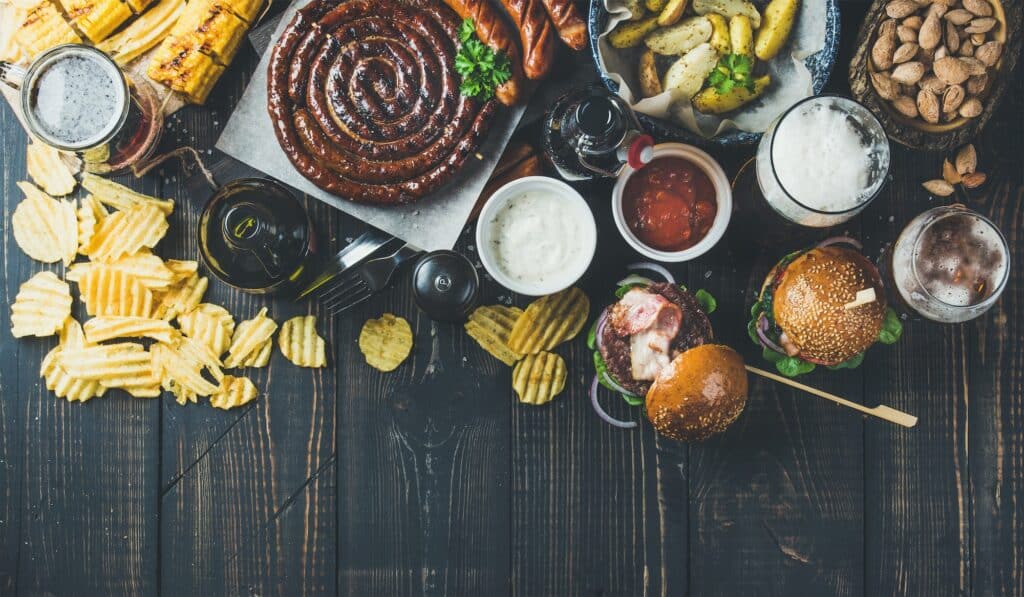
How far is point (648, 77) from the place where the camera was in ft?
6.79

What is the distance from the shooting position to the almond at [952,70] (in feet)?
6.56

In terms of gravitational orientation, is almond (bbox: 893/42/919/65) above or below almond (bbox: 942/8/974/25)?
below

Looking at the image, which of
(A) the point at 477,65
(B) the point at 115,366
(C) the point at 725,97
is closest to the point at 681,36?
(C) the point at 725,97

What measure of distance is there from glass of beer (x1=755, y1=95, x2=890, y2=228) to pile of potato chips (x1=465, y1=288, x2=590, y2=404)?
2.09 ft

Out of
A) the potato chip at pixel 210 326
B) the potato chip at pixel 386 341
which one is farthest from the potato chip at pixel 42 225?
the potato chip at pixel 386 341

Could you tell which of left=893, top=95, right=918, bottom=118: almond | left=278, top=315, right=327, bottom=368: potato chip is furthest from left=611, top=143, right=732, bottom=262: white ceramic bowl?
left=278, top=315, right=327, bottom=368: potato chip

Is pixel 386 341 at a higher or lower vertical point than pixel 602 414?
higher

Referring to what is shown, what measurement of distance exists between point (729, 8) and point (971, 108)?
2.23 feet

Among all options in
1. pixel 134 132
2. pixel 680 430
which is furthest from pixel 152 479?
pixel 680 430

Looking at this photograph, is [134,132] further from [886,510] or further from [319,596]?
[886,510]

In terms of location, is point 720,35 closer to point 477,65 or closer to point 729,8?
point 729,8

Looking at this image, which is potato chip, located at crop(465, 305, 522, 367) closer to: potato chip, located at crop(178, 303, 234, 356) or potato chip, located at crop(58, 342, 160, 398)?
potato chip, located at crop(178, 303, 234, 356)

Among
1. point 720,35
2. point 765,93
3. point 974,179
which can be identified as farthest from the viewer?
point 974,179

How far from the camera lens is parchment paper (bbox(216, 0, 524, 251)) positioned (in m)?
2.18
